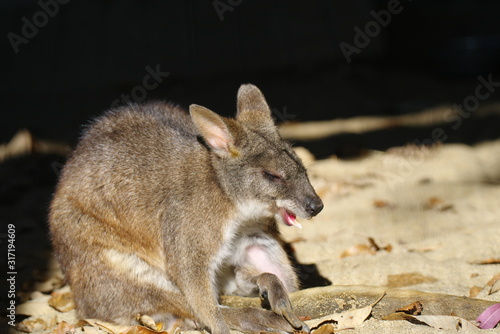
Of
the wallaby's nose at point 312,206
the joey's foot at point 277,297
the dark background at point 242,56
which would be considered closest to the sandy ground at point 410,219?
the joey's foot at point 277,297

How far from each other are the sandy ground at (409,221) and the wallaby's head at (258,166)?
655 millimetres

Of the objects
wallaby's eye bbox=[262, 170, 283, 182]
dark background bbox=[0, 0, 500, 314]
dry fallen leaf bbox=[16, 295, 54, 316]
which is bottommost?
dry fallen leaf bbox=[16, 295, 54, 316]

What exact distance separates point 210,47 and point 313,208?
5461mm

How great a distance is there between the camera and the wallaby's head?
11.0ft

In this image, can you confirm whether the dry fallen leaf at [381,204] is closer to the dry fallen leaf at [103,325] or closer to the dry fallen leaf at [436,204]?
the dry fallen leaf at [436,204]

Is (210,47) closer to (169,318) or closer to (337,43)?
(337,43)

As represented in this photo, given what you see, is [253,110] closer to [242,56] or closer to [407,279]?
[407,279]

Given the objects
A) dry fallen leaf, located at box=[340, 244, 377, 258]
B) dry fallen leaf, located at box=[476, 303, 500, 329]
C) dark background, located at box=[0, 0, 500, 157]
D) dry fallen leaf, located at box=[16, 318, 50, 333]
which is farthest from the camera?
dark background, located at box=[0, 0, 500, 157]

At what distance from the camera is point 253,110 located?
12.0 feet

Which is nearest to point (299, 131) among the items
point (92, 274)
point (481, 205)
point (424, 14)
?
point (481, 205)

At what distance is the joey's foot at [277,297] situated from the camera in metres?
3.31

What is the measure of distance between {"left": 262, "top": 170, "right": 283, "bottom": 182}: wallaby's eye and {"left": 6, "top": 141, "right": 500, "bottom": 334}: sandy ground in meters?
0.79

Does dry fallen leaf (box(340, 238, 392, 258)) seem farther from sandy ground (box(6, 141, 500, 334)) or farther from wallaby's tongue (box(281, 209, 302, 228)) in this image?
wallaby's tongue (box(281, 209, 302, 228))

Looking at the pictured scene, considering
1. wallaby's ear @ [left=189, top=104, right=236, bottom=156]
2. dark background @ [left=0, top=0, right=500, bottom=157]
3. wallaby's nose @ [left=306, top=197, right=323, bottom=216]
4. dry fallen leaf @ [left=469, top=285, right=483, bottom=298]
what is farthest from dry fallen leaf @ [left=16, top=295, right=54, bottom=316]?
dark background @ [left=0, top=0, right=500, bottom=157]
